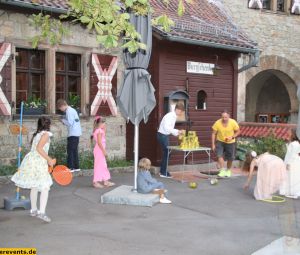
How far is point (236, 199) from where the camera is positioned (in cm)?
904

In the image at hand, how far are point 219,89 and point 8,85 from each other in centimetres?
608

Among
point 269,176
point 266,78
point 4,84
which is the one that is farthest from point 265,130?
point 4,84

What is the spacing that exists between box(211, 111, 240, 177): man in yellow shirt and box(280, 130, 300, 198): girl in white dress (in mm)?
2493

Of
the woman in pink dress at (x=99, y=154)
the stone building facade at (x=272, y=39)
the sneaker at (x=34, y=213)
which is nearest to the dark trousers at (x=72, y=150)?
the woman in pink dress at (x=99, y=154)

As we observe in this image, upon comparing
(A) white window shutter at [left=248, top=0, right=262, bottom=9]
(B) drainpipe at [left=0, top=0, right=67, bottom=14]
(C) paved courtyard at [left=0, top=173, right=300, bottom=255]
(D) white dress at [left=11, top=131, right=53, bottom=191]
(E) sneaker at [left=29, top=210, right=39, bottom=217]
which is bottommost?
(C) paved courtyard at [left=0, top=173, right=300, bottom=255]

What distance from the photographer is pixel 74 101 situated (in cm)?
1212

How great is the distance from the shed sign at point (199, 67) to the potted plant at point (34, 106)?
405 cm

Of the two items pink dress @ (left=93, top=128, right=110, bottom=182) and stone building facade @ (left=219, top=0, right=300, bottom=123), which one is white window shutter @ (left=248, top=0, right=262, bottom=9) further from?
pink dress @ (left=93, top=128, right=110, bottom=182)

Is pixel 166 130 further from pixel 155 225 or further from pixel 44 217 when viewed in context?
pixel 44 217

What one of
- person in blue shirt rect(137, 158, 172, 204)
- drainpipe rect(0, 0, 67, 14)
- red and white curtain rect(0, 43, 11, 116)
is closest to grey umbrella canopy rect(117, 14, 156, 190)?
person in blue shirt rect(137, 158, 172, 204)

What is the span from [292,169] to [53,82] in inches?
225

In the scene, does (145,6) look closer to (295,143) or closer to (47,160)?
(47,160)

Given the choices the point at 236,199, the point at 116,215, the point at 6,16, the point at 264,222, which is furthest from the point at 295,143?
the point at 6,16

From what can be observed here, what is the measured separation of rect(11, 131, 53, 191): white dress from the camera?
6797 millimetres
